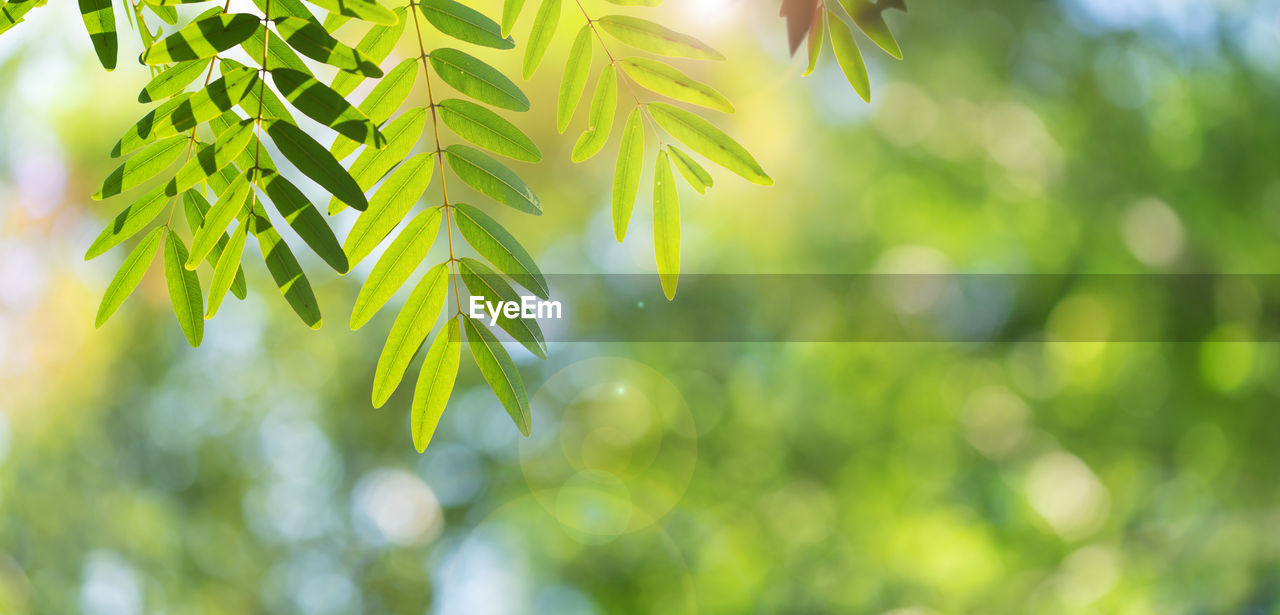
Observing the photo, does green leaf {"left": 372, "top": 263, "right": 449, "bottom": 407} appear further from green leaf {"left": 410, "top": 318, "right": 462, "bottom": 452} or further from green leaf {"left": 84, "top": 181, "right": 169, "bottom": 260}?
green leaf {"left": 84, "top": 181, "right": 169, "bottom": 260}

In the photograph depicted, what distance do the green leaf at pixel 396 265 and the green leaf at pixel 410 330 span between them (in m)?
0.02

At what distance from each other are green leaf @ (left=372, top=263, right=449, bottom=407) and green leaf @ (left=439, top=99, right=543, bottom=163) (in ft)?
0.44

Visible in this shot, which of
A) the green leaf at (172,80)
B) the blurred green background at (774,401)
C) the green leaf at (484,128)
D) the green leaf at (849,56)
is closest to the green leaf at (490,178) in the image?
the green leaf at (484,128)

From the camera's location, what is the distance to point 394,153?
828mm

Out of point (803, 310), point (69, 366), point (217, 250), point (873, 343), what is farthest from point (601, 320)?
point (217, 250)

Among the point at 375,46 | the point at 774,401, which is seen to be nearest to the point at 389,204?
the point at 375,46

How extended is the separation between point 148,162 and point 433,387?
374 mm

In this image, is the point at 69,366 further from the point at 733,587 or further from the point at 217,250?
the point at 217,250

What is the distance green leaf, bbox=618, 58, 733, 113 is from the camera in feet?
2.59

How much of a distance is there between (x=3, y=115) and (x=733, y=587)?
7.30m

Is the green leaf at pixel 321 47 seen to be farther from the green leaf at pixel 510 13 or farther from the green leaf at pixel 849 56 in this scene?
the green leaf at pixel 849 56

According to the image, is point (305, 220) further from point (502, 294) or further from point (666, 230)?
point (666, 230)

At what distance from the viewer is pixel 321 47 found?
0.65 m

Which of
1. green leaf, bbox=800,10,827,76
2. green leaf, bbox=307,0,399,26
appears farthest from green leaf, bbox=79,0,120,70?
green leaf, bbox=800,10,827,76
